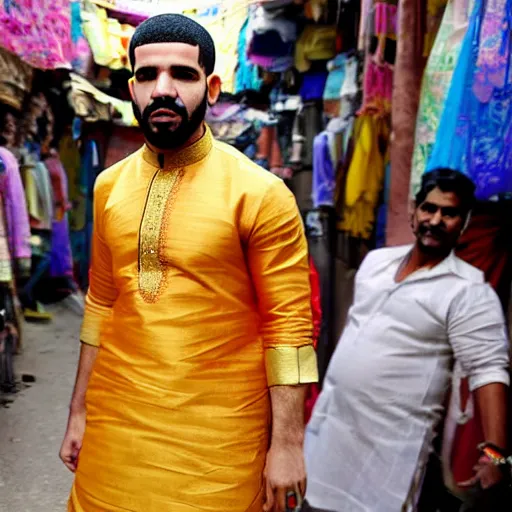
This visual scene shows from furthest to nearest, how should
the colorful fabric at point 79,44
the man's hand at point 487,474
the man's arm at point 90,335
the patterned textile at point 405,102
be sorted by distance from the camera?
the colorful fabric at point 79,44
the patterned textile at point 405,102
the man's hand at point 487,474
the man's arm at point 90,335

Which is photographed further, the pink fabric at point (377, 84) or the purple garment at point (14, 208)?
the purple garment at point (14, 208)

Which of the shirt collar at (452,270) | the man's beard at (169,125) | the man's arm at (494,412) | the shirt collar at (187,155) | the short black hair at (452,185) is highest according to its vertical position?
the man's beard at (169,125)

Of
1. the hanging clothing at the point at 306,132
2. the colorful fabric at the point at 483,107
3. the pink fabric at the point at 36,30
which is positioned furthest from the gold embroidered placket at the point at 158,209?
the hanging clothing at the point at 306,132

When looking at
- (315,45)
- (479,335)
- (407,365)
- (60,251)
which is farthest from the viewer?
(60,251)

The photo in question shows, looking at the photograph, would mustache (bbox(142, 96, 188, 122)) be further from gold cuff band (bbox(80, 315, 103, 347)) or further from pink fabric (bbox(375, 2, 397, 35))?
pink fabric (bbox(375, 2, 397, 35))

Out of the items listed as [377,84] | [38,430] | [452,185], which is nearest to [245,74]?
[377,84]

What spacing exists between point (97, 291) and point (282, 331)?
1.64 ft

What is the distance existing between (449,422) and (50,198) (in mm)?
4602

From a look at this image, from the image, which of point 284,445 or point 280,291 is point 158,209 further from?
point 284,445

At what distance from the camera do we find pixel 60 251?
7.49 meters

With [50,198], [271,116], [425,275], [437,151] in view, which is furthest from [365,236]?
[271,116]

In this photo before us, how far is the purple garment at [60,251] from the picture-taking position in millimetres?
7292

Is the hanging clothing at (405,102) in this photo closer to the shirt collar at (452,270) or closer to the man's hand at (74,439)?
the shirt collar at (452,270)

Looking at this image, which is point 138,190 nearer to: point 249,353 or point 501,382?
point 249,353
